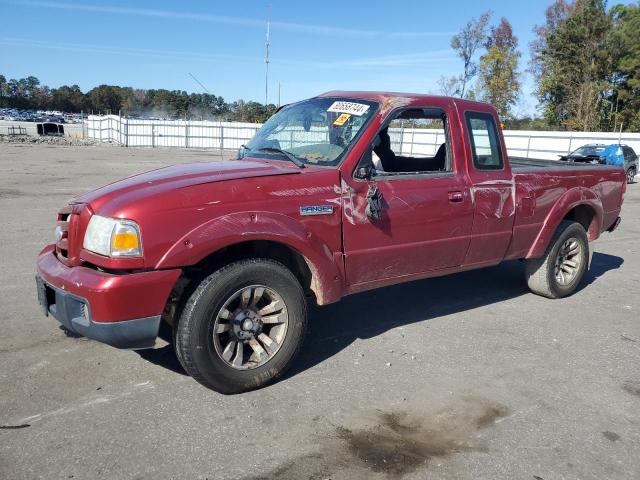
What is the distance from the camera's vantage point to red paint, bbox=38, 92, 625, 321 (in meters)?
3.14

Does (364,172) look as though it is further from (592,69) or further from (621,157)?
(592,69)

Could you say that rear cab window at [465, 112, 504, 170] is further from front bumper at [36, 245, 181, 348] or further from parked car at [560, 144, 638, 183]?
parked car at [560, 144, 638, 183]

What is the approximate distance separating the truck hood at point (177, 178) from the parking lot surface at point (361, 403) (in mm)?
1234

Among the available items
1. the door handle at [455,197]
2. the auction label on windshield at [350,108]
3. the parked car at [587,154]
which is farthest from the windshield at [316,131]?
the parked car at [587,154]

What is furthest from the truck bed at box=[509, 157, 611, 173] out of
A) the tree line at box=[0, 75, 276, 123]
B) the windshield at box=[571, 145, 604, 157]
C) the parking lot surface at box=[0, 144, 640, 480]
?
the tree line at box=[0, 75, 276, 123]

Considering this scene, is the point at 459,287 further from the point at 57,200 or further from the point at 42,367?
the point at 57,200

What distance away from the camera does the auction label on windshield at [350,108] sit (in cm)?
421

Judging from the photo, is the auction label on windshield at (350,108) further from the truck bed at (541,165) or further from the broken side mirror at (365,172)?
the truck bed at (541,165)

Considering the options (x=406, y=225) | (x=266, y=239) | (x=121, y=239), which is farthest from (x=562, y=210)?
(x=121, y=239)

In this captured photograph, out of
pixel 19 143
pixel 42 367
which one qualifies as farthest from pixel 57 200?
pixel 19 143

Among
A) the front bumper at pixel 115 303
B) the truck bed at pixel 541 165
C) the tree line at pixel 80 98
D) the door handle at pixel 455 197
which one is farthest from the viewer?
the tree line at pixel 80 98

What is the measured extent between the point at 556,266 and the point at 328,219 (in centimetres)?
321

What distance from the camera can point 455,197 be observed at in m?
4.48

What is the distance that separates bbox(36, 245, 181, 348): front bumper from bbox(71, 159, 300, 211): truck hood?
46cm
